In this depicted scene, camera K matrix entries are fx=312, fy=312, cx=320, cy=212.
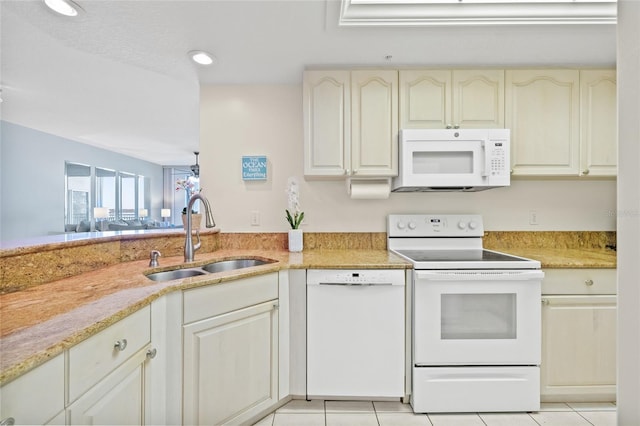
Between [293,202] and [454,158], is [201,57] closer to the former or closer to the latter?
[293,202]

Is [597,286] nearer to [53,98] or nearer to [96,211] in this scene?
[53,98]

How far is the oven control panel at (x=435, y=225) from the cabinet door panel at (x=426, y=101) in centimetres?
65

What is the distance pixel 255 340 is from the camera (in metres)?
1.57

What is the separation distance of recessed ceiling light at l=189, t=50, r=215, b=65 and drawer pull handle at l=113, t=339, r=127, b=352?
1.67 meters

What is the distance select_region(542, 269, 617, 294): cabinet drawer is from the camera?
1.71m

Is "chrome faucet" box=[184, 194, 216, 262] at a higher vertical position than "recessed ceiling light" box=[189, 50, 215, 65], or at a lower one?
lower

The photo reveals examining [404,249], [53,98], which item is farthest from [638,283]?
[53,98]

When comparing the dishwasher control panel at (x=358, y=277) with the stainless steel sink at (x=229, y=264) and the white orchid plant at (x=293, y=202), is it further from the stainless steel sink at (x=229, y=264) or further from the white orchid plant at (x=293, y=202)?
the white orchid plant at (x=293, y=202)

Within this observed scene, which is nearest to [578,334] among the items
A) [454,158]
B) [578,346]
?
[578,346]

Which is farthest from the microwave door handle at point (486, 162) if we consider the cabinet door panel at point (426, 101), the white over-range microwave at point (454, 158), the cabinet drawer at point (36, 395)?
the cabinet drawer at point (36, 395)

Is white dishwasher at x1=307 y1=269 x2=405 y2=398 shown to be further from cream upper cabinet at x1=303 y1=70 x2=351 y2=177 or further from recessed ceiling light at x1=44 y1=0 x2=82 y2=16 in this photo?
recessed ceiling light at x1=44 y1=0 x2=82 y2=16

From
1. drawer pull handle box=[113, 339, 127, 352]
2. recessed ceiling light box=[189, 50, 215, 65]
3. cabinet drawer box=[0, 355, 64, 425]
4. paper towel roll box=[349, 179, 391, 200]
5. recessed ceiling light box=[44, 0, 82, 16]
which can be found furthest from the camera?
paper towel roll box=[349, 179, 391, 200]

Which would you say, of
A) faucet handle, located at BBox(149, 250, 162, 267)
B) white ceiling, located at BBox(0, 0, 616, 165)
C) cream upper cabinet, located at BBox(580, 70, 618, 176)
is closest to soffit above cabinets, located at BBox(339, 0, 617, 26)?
white ceiling, located at BBox(0, 0, 616, 165)

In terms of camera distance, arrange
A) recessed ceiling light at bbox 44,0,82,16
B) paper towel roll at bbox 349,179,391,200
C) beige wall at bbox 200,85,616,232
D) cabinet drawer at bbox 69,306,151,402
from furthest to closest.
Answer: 1. beige wall at bbox 200,85,616,232
2. paper towel roll at bbox 349,179,391,200
3. recessed ceiling light at bbox 44,0,82,16
4. cabinet drawer at bbox 69,306,151,402
